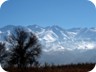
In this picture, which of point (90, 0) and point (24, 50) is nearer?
point (90, 0)

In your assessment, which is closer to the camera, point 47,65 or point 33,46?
point 47,65

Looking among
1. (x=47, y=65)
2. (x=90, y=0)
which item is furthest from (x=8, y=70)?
(x=90, y=0)

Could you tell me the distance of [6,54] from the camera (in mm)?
36438

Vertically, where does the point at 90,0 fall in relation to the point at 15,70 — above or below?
above

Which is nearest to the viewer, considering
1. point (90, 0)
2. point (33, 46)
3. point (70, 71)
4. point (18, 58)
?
point (70, 71)

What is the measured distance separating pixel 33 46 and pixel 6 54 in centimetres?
489

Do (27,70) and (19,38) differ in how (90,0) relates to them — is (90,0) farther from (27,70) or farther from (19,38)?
(19,38)

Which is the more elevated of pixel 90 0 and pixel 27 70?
pixel 90 0

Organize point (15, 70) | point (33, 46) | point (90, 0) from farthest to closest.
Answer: point (33, 46), point (90, 0), point (15, 70)

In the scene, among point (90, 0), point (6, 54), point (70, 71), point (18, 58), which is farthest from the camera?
point (6, 54)

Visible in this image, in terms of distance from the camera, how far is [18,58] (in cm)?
3228

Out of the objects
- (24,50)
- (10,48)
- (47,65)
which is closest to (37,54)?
(24,50)

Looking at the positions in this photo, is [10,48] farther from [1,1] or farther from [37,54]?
[1,1]

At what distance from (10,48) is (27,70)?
85.8 ft
